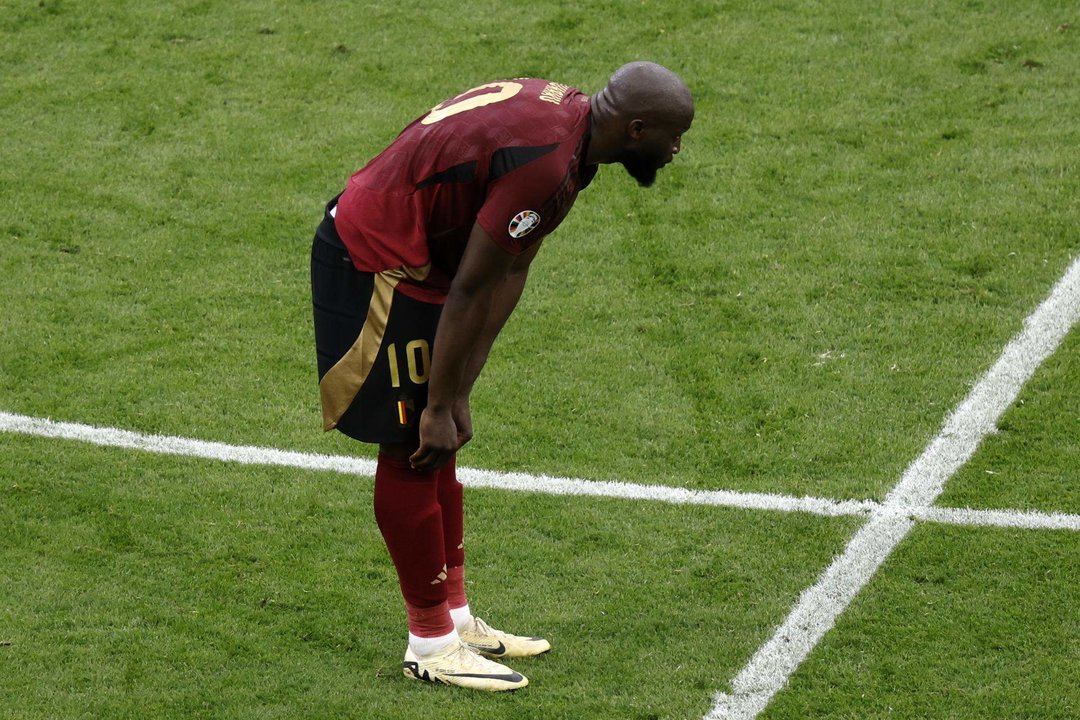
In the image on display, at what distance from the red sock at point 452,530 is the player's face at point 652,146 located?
1022 millimetres

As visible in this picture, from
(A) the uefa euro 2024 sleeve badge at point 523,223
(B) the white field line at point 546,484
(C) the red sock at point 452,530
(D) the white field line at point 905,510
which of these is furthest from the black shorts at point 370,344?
(B) the white field line at point 546,484

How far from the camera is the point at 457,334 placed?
353cm

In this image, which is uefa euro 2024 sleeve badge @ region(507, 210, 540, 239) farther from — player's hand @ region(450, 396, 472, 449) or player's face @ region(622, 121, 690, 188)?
player's hand @ region(450, 396, 472, 449)

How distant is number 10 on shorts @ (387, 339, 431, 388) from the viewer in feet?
12.3

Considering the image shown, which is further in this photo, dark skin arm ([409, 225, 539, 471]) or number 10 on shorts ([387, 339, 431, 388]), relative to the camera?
number 10 on shorts ([387, 339, 431, 388])

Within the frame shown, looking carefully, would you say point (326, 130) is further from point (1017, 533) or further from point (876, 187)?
point (1017, 533)

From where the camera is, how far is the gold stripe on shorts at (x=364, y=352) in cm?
371

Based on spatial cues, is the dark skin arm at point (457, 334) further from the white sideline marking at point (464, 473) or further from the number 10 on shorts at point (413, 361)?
the white sideline marking at point (464, 473)

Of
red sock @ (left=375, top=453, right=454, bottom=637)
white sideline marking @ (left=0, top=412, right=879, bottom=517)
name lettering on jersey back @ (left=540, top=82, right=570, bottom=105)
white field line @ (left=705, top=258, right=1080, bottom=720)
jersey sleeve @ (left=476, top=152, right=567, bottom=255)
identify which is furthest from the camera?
white sideline marking @ (left=0, top=412, right=879, bottom=517)

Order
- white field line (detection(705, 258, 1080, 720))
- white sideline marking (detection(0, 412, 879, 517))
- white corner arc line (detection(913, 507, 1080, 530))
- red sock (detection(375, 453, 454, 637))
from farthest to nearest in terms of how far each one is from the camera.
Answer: white sideline marking (detection(0, 412, 879, 517)) < white corner arc line (detection(913, 507, 1080, 530)) < white field line (detection(705, 258, 1080, 720)) < red sock (detection(375, 453, 454, 637))

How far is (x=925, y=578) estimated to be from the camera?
177 inches

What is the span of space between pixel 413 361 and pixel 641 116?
2.84 ft

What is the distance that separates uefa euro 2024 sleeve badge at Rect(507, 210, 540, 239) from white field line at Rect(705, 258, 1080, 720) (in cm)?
142

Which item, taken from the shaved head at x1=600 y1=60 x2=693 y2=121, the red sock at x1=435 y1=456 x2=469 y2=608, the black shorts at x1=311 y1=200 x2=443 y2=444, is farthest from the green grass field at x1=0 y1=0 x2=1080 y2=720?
the shaved head at x1=600 y1=60 x2=693 y2=121
